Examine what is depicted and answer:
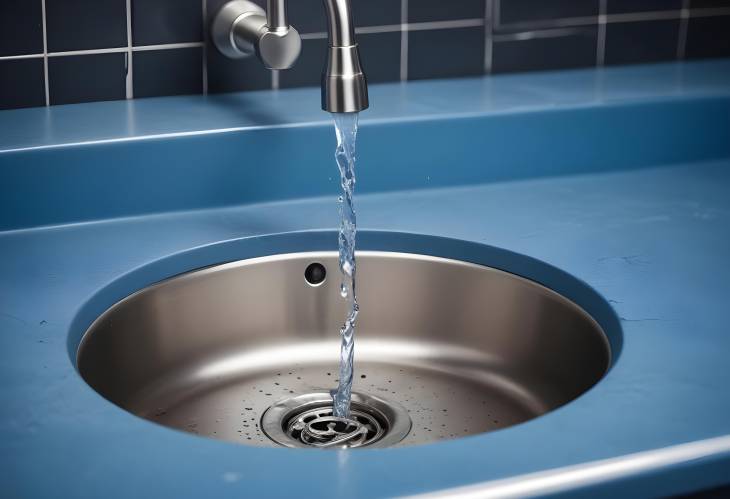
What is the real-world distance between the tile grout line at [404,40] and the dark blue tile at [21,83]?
51cm

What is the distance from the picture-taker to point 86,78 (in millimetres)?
1410

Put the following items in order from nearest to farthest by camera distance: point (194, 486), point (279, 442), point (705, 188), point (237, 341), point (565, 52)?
point (194, 486) → point (279, 442) → point (237, 341) → point (705, 188) → point (565, 52)

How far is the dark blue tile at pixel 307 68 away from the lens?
1515 mm

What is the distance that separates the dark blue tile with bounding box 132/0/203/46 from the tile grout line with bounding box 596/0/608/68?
644 mm

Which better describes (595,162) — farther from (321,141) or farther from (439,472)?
(439,472)

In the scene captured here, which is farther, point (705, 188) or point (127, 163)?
point (705, 188)

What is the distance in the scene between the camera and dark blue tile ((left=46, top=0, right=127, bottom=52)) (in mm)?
1370

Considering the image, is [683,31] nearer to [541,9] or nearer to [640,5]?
[640,5]

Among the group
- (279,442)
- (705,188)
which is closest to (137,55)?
(279,442)

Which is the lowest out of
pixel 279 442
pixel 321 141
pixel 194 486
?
pixel 279 442

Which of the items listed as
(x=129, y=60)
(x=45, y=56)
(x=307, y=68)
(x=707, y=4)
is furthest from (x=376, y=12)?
(x=707, y=4)

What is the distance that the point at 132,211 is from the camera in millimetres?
1271

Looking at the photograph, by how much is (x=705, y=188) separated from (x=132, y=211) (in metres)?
0.73

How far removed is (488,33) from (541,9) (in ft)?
0.33
